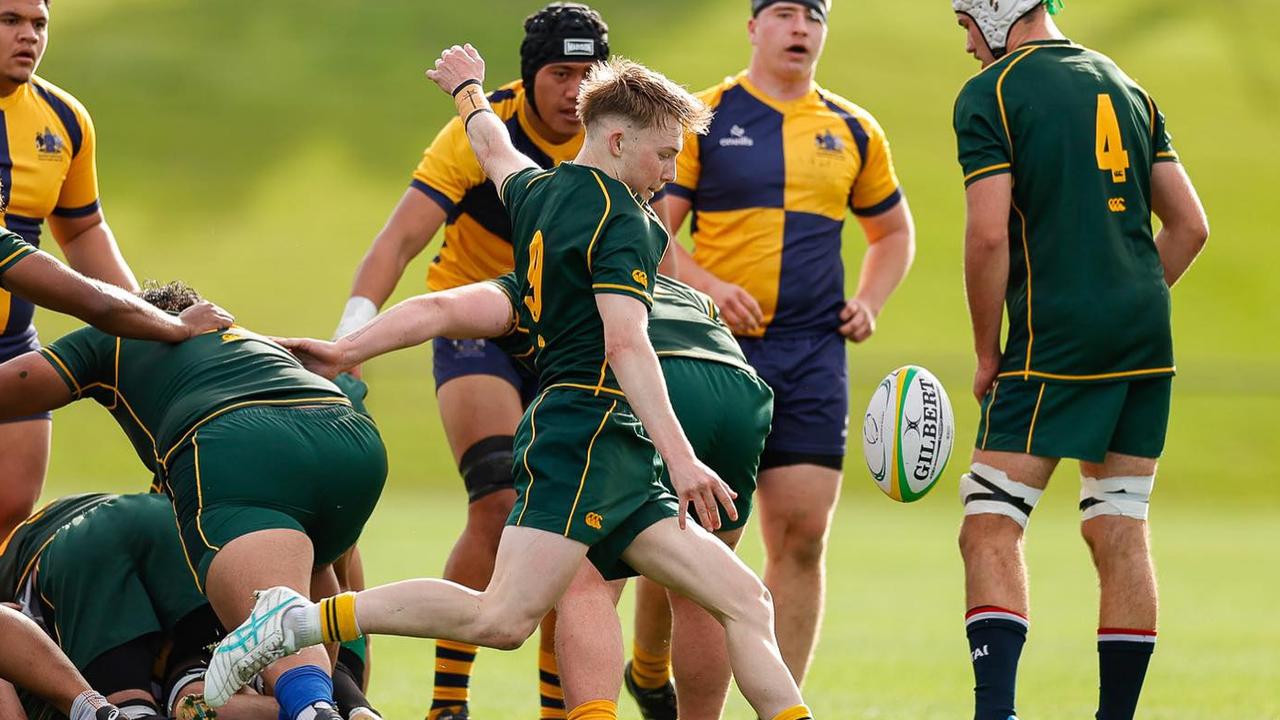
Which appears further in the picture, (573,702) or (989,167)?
(989,167)

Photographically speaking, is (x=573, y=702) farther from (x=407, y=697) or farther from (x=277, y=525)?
(x=407, y=697)

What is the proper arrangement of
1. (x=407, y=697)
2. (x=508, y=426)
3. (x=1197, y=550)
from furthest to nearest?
(x=1197, y=550), (x=407, y=697), (x=508, y=426)

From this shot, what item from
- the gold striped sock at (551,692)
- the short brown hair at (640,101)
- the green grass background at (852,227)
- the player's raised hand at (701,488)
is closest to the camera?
the player's raised hand at (701,488)

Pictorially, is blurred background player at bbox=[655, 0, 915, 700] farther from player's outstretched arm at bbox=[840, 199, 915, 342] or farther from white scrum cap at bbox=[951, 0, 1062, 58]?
white scrum cap at bbox=[951, 0, 1062, 58]

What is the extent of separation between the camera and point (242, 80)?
35.3 m

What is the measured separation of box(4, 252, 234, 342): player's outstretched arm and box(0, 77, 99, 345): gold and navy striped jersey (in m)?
1.19

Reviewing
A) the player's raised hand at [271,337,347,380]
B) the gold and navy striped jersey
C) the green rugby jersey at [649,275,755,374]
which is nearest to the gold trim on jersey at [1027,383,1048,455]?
the green rugby jersey at [649,275,755,374]

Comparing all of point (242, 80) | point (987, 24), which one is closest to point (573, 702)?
point (987, 24)

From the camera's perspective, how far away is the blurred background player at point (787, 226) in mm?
6516

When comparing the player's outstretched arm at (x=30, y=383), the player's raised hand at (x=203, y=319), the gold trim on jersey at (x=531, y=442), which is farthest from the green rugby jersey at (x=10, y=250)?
the gold trim on jersey at (x=531, y=442)

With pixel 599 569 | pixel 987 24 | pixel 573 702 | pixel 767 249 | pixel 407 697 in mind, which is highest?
pixel 987 24

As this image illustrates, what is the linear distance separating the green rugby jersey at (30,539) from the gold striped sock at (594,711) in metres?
1.79

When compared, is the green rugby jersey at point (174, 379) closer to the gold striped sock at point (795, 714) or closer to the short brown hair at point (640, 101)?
the short brown hair at point (640, 101)

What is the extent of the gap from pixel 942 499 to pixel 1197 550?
6597mm
